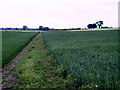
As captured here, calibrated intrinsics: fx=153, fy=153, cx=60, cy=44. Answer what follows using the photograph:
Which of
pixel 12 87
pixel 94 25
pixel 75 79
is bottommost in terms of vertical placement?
pixel 12 87

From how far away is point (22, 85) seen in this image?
7453 mm

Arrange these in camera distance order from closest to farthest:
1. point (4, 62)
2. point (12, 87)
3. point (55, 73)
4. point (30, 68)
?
point (12, 87) < point (55, 73) < point (30, 68) < point (4, 62)

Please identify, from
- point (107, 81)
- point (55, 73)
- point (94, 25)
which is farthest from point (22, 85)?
point (94, 25)

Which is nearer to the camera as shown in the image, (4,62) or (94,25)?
(4,62)

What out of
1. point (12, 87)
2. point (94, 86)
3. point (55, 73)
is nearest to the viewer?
point (94, 86)

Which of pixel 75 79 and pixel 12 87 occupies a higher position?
pixel 75 79

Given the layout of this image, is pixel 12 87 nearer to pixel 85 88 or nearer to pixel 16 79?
pixel 16 79

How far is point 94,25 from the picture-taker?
178000mm

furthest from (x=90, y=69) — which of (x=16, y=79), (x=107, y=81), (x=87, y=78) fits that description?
(x=16, y=79)

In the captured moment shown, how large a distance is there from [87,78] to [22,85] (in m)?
3.16

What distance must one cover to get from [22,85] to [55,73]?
2.41 meters

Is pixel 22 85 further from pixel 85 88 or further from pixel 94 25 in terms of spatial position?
pixel 94 25

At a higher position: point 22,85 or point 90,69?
point 90,69

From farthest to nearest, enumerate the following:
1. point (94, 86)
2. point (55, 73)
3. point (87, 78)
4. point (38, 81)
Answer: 1. point (55, 73)
2. point (38, 81)
3. point (87, 78)
4. point (94, 86)
